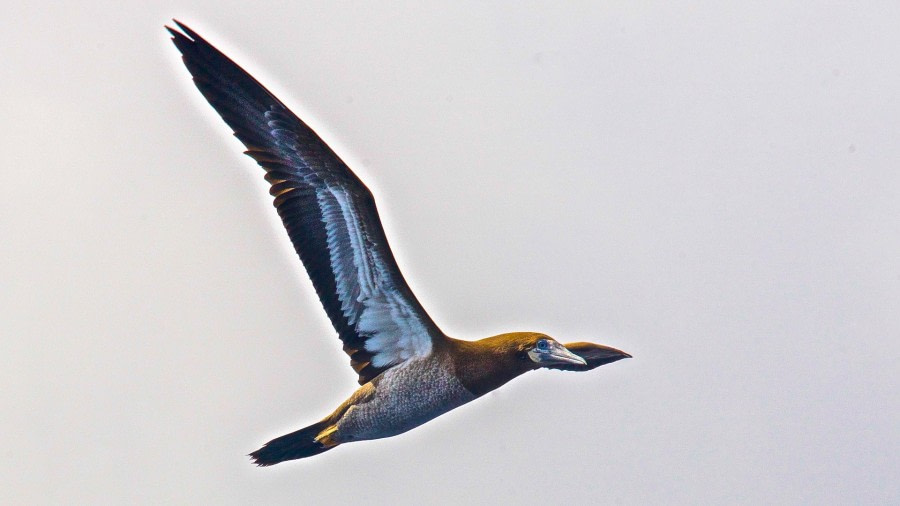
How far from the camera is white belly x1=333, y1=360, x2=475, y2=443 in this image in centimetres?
2716

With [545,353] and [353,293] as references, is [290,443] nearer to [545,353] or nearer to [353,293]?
[353,293]

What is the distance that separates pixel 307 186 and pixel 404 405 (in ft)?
11.0

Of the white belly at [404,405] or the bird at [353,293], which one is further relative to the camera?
the white belly at [404,405]

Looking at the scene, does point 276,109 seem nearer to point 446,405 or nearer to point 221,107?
point 221,107

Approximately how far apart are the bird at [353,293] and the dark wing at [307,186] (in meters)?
0.01

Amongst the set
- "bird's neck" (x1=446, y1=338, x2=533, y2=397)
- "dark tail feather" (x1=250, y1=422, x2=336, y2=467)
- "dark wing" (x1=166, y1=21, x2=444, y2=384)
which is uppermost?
"dark wing" (x1=166, y1=21, x2=444, y2=384)

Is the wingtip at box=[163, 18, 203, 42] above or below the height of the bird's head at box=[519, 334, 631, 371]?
above

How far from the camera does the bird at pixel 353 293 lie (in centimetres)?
2683

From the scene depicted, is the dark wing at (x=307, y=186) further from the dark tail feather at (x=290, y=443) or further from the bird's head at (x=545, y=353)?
the dark tail feather at (x=290, y=443)

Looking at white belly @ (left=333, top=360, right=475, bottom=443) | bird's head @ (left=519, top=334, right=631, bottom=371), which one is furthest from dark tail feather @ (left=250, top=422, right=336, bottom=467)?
bird's head @ (left=519, top=334, right=631, bottom=371)

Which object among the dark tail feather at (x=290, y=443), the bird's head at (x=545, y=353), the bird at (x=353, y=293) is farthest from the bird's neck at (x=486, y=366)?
the dark tail feather at (x=290, y=443)

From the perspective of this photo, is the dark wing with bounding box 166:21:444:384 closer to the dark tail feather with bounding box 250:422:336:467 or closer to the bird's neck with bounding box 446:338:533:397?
the bird's neck with bounding box 446:338:533:397

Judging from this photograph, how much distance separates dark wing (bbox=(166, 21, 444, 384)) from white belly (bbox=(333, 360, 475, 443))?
0.93 metres

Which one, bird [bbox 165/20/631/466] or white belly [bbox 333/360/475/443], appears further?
white belly [bbox 333/360/475/443]
